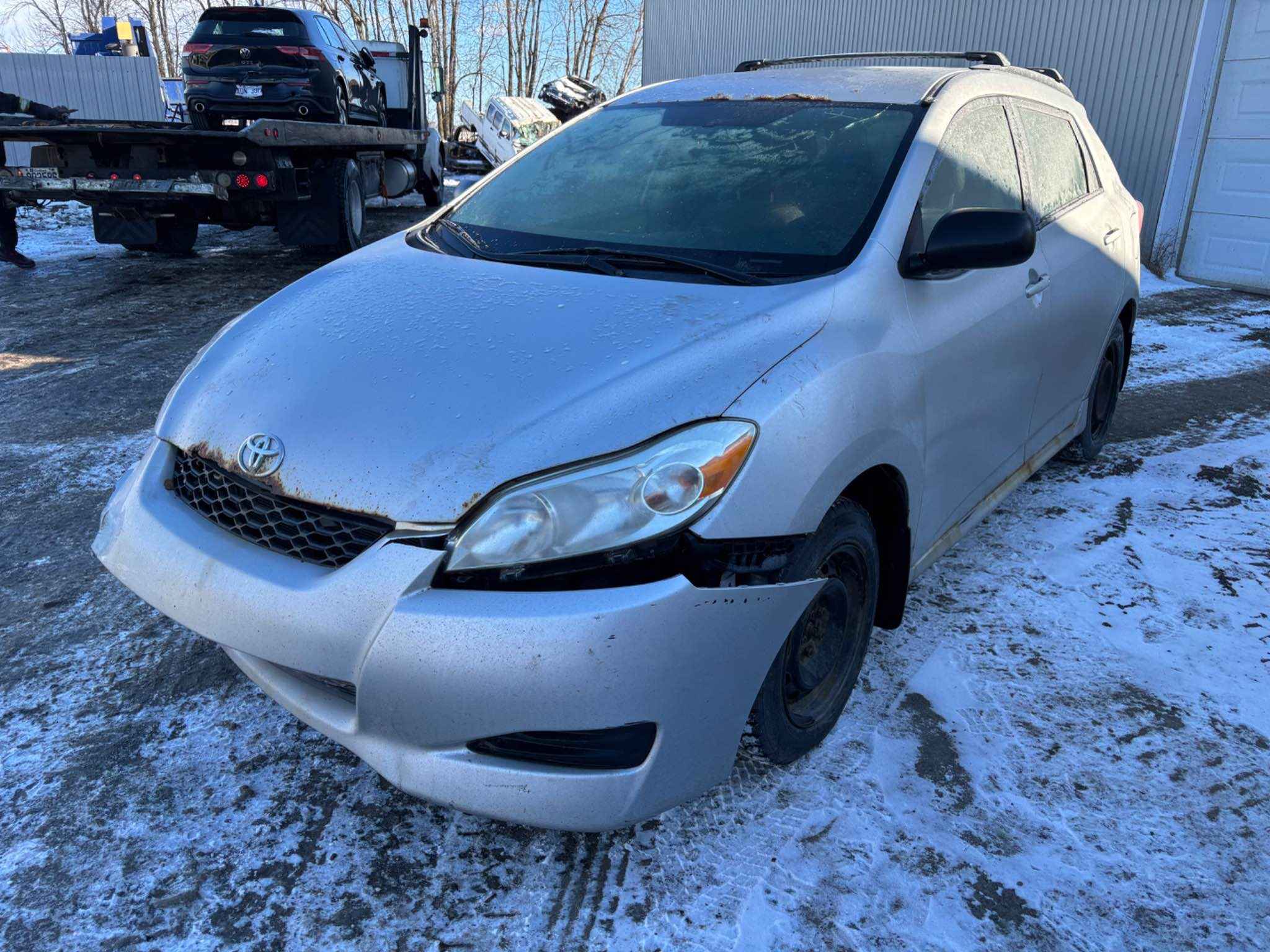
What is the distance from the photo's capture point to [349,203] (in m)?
9.38

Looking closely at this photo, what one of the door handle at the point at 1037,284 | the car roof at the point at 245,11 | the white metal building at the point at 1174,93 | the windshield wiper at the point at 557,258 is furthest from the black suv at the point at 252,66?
the door handle at the point at 1037,284

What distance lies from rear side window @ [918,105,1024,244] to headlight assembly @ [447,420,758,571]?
120 cm

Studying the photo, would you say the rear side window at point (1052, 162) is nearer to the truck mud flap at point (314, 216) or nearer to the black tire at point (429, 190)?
the truck mud flap at point (314, 216)

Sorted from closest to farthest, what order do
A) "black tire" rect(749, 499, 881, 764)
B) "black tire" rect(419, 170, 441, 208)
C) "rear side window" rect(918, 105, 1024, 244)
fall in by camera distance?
"black tire" rect(749, 499, 881, 764)
"rear side window" rect(918, 105, 1024, 244)
"black tire" rect(419, 170, 441, 208)

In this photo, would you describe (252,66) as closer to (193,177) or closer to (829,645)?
(193,177)

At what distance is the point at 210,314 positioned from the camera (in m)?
7.24

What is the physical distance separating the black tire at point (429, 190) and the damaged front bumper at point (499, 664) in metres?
12.6

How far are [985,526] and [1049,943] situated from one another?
2.21m

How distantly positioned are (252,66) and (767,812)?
1019 cm

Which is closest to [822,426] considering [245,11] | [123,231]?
[123,231]

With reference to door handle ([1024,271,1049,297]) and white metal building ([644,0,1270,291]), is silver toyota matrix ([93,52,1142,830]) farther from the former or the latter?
white metal building ([644,0,1270,291])

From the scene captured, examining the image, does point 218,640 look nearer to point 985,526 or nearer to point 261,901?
point 261,901

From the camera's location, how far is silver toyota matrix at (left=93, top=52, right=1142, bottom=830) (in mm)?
1746

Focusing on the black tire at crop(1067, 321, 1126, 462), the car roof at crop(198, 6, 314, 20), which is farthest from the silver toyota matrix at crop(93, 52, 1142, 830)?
the car roof at crop(198, 6, 314, 20)
